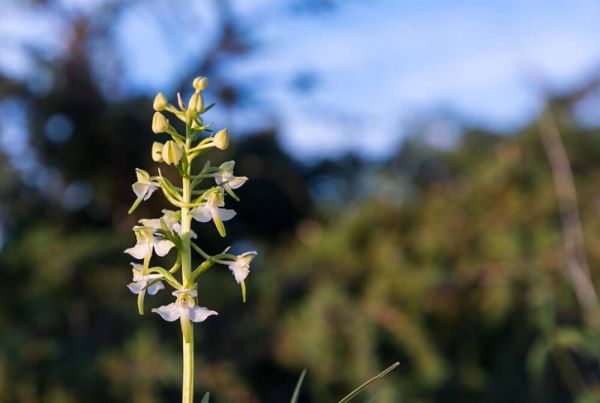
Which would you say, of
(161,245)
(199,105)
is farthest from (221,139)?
(161,245)

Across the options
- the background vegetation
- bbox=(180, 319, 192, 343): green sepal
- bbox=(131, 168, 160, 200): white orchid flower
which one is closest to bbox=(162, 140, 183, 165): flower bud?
bbox=(131, 168, 160, 200): white orchid flower

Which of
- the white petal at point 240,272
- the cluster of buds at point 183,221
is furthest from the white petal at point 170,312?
the white petal at point 240,272

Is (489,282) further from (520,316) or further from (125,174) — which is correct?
(125,174)

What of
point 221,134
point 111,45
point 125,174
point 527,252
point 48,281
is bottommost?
point 527,252

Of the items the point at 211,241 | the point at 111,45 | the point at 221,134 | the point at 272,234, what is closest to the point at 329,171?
the point at 272,234

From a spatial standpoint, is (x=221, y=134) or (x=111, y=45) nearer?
(x=221, y=134)

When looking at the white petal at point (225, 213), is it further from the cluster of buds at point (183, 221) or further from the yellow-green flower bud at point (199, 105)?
the yellow-green flower bud at point (199, 105)
